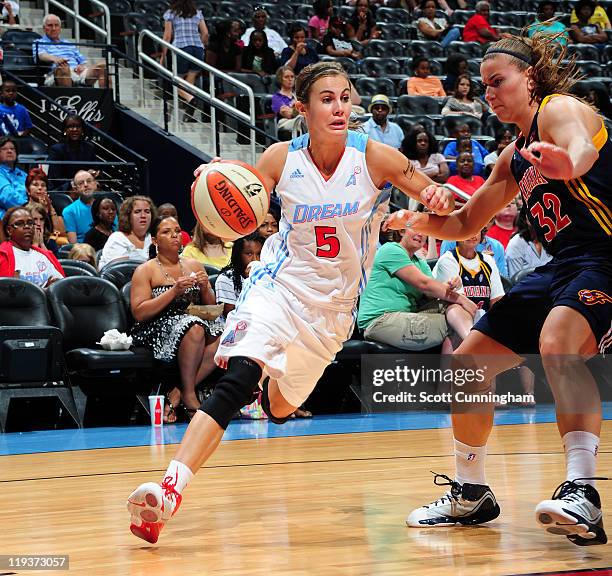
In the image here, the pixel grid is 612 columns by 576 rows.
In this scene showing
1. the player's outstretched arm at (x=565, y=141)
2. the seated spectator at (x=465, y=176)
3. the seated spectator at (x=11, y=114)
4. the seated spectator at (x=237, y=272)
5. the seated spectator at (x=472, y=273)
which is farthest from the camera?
the seated spectator at (x=11, y=114)

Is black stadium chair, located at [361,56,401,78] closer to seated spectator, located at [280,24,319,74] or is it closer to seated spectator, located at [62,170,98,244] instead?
seated spectator, located at [280,24,319,74]

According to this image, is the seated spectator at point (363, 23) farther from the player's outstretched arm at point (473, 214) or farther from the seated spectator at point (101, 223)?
the player's outstretched arm at point (473, 214)

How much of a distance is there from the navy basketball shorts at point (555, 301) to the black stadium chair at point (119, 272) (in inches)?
208

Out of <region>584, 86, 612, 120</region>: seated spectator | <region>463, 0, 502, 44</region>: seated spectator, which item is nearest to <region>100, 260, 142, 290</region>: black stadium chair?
<region>584, 86, 612, 120</region>: seated spectator

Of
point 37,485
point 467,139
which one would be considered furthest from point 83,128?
point 37,485

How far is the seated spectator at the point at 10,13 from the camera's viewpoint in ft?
48.2

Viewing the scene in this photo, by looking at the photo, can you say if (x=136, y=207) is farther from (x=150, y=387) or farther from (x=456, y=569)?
(x=456, y=569)

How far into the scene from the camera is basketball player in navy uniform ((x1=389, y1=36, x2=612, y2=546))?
12.6ft

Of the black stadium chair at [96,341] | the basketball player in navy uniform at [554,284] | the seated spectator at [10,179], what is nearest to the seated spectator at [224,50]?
the seated spectator at [10,179]

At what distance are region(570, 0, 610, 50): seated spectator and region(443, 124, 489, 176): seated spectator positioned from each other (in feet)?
19.9

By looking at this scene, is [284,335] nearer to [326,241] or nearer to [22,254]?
[326,241]

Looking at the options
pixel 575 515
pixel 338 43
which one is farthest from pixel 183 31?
pixel 575 515

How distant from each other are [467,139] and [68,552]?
9.81m

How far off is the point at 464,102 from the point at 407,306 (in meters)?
6.48
